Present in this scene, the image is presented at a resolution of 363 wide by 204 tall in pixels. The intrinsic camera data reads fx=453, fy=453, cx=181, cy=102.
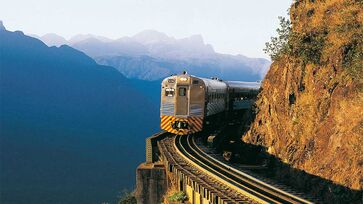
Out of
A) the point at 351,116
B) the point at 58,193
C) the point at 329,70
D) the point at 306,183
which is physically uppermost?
the point at 329,70

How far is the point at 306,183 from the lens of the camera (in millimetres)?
26250

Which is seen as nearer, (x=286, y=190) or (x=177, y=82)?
(x=286, y=190)

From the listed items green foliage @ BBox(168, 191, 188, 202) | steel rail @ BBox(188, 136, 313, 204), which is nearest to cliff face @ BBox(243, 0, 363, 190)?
steel rail @ BBox(188, 136, 313, 204)

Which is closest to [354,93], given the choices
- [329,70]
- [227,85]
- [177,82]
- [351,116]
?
[351,116]

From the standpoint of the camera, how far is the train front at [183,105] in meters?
34.0

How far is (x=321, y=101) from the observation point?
2822cm

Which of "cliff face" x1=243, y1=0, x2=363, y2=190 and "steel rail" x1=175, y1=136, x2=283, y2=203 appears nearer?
"steel rail" x1=175, y1=136, x2=283, y2=203

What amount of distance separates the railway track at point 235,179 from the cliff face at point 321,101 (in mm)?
5109

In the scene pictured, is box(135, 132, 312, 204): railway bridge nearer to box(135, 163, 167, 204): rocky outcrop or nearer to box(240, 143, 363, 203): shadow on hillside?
box(135, 163, 167, 204): rocky outcrop

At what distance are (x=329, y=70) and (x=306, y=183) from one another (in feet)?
24.1

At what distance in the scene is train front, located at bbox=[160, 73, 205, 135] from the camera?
34.0 m

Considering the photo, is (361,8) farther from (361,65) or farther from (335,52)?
(361,65)

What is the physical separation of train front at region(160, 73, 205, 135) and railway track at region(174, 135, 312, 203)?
237cm

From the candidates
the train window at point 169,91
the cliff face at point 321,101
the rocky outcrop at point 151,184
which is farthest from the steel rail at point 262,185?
the train window at point 169,91
